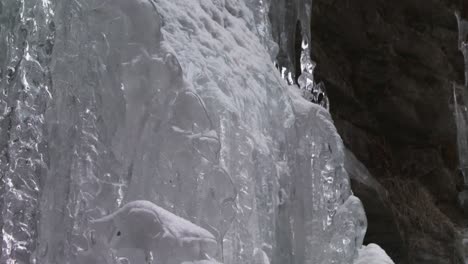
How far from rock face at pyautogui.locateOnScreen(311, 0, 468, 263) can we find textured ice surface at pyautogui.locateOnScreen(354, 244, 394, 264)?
290cm

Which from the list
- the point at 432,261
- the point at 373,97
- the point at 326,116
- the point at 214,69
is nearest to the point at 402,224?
the point at 432,261

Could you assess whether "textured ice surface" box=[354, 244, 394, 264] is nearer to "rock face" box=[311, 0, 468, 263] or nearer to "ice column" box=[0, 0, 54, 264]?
"ice column" box=[0, 0, 54, 264]

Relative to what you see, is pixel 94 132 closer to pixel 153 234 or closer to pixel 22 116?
pixel 22 116

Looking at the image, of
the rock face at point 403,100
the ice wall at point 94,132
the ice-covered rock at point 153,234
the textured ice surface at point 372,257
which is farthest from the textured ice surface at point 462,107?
the ice-covered rock at point 153,234

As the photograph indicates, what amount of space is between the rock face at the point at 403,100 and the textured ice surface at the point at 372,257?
290 cm

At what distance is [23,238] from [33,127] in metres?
0.31

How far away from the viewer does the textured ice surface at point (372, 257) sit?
3.85 metres

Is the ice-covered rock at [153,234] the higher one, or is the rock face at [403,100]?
the ice-covered rock at [153,234]

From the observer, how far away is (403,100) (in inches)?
298

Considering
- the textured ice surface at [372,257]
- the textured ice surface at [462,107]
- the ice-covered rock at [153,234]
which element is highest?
the ice-covered rock at [153,234]

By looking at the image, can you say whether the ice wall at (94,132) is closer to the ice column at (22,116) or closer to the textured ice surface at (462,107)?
the ice column at (22,116)

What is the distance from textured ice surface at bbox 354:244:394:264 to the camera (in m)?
3.85

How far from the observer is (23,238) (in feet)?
6.89

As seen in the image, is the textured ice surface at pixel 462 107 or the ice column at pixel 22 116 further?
the textured ice surface at pixel 462 107
